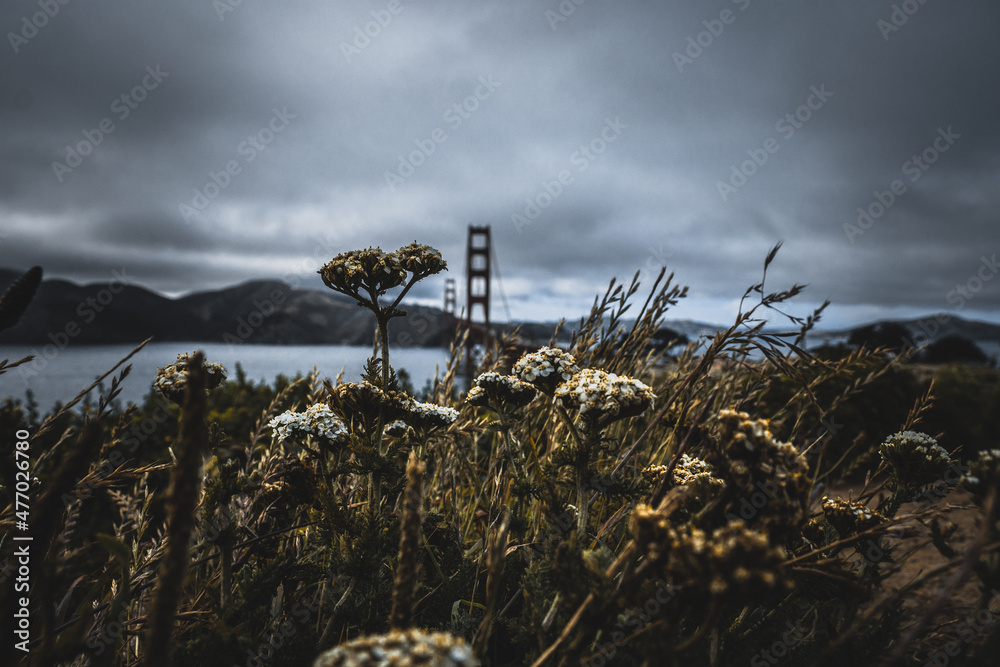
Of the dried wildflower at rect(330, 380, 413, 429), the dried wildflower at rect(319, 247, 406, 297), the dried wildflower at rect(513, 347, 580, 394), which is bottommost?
the dried wildflower at rect(330, 380, 413, 429)

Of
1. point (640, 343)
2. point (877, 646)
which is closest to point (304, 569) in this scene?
point (877, 646)

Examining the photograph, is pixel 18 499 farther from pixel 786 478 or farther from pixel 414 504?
pixel 786 478

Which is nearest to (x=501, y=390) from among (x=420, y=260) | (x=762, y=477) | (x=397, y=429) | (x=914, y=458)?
(x=397, y=429)

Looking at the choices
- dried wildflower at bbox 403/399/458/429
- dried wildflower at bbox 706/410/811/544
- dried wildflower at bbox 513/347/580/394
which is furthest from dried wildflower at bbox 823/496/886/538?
dried wildflower at bbox 403/399/458/429

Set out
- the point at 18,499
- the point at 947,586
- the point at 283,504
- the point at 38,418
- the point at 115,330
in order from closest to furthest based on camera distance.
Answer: the point at 947,586, the point at 18,499, the point at 283,504, the point at 38,418, the point at 115,330

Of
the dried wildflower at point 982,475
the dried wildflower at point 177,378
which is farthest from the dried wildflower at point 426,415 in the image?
the dried wildflower at point 982,475

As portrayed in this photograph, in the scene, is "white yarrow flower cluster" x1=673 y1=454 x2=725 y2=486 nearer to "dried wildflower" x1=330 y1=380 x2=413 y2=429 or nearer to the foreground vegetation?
the foreground vegetation
